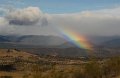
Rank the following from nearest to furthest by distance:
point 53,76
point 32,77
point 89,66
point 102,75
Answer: point 32,77 < point 53,76 < point 89,66 < point 102,75

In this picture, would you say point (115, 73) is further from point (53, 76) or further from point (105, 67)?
point (53, 76)

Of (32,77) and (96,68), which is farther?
(96,68)

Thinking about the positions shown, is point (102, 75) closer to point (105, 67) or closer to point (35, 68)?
point (105, 67)

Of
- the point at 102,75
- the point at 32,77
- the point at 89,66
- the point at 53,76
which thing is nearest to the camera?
the point at 32,77

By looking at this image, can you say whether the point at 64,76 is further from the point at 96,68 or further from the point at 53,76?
the point at 96,68

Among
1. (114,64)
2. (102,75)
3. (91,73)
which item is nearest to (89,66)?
(91,73)

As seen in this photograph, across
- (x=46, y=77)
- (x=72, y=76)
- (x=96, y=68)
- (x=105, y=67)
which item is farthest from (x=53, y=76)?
(x=105, y=67)

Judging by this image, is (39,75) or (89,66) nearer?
(39,75)
